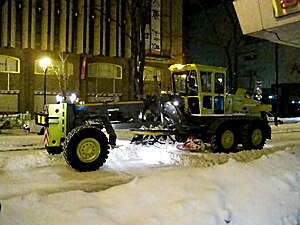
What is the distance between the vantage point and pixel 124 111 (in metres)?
12.0

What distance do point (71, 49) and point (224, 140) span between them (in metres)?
22.0

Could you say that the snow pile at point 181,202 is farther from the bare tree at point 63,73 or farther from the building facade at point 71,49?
the bare tree at point 63,73

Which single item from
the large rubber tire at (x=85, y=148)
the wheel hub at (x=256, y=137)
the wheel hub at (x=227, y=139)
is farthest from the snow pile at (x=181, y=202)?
the wheel hub at (x=256, y=137)

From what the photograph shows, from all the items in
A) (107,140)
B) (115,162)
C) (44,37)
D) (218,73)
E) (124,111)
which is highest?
(44,37)

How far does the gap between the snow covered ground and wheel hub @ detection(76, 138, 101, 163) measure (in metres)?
0.44

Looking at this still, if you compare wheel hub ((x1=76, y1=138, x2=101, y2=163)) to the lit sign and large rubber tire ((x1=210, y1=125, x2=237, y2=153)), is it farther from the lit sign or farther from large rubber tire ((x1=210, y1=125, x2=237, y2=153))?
the lit sign

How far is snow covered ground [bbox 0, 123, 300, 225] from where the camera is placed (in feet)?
17.9

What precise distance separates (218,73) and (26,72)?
21818 mm

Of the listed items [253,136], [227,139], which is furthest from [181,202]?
[253,136]

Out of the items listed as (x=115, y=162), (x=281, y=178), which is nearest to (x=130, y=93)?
(x=115, y=162)

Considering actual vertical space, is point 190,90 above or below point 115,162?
above

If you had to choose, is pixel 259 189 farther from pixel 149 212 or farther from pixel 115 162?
pixel 115 162

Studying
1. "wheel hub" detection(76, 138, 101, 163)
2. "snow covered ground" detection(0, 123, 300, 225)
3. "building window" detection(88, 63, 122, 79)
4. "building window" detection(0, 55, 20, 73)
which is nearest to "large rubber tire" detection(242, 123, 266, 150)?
"snow covered ground" detection(0, 123, 300, 225)

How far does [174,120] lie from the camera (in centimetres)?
1318
